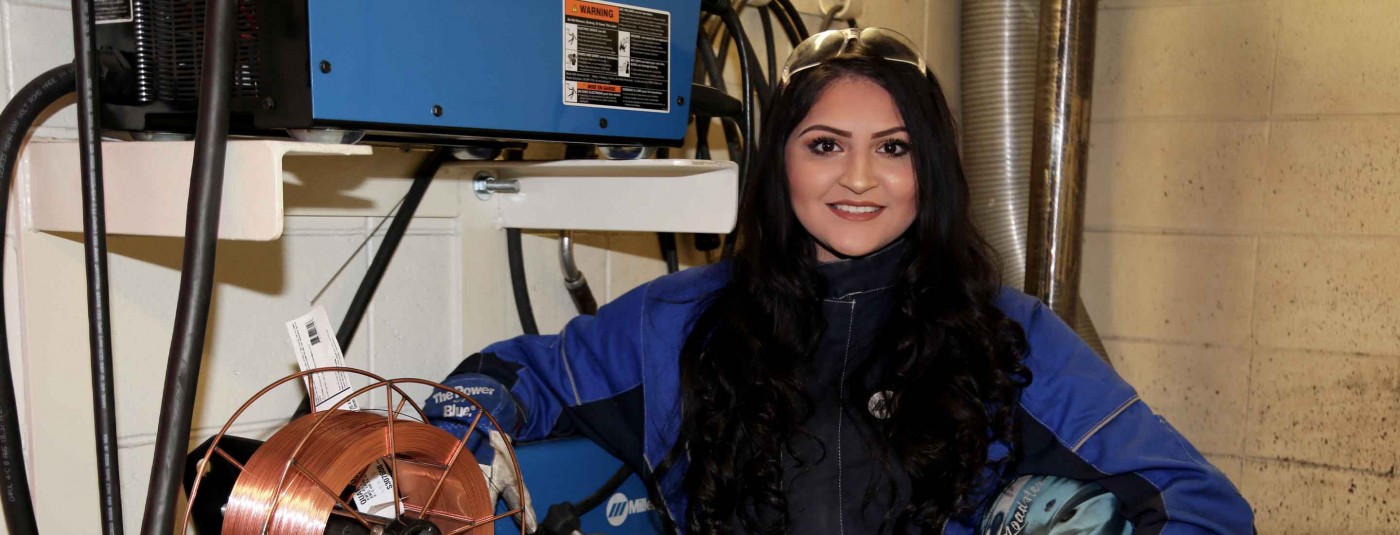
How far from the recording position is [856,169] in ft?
4.99

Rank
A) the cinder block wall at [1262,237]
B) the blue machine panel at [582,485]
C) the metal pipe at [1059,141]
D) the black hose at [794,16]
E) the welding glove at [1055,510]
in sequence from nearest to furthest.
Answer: the welding glove at [1055,510] → the blue machine panel at [582,485] → the black hose at [794,16] → the metal pipe at [1059,141] → the cinder block wall at [1262,237]

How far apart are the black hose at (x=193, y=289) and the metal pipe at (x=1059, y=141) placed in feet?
5.55

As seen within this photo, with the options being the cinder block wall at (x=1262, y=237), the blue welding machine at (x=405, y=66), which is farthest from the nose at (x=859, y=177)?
the cinder block wall at (x=1262, y=237)

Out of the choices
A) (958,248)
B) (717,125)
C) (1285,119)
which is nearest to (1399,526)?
(1285,119)

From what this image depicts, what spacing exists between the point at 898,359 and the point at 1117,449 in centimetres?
29

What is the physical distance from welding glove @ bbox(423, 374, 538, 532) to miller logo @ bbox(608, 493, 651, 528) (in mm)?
172

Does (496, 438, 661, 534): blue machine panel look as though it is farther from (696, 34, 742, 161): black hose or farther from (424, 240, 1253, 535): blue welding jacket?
(696, 34, 742, 161): black hose

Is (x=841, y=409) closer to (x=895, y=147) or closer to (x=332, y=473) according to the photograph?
(x=895, y=147)

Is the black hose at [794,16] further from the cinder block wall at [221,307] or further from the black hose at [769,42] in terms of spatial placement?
the cinder block wall at [221,307]

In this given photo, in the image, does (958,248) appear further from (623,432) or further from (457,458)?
(457,458)

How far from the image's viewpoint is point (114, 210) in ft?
3.80

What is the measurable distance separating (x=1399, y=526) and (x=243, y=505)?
237 centimetres

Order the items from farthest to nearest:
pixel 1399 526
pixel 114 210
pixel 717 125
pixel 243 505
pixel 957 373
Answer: pixel 1399 526
pixel 717 125
pixel 957 373
pixel 114 210
pixel 243 505

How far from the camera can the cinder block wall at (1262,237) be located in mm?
2410
